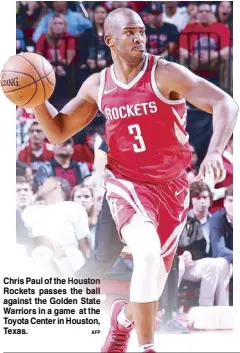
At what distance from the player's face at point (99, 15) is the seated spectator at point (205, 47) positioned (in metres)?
0.59

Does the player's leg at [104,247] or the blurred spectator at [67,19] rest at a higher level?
the blurred spectator at [67,19]

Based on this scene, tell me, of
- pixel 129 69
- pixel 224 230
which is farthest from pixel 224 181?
pixel 129 69

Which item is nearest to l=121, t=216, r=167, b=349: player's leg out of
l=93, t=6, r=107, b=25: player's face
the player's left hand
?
the player's left hand

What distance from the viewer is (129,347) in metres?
5.48

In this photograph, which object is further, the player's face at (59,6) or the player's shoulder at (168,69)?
the player's face at (59,6)

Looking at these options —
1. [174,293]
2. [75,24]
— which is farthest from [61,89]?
[174,293]

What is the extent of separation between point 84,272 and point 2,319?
0.70 meters

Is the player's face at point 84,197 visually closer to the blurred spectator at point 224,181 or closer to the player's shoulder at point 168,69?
the blurred spectator at point 224,181

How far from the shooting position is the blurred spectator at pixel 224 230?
19.1ft

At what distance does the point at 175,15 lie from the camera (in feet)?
18.9

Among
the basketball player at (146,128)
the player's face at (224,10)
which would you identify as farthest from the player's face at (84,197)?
the player's face at (224,10)

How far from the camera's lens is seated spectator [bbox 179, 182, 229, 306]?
5848mm

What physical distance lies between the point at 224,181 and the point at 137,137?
4.09 feet

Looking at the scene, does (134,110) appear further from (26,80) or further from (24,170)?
(24,170)
